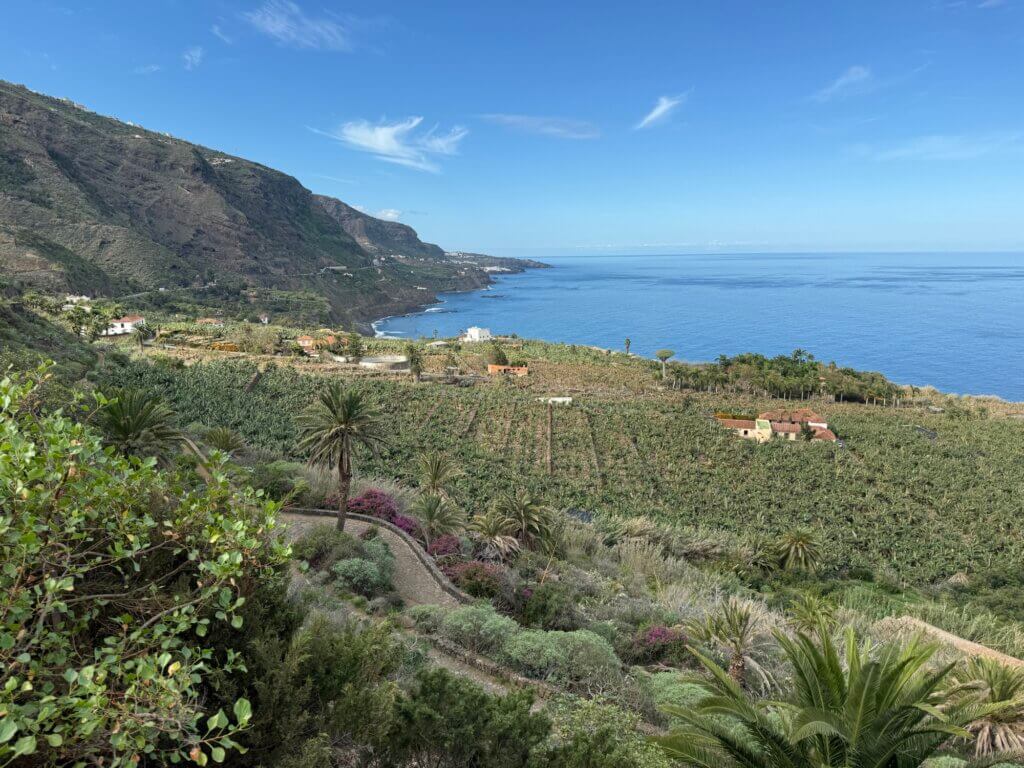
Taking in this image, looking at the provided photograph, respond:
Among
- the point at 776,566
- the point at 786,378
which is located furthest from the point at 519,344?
the point at 776,566

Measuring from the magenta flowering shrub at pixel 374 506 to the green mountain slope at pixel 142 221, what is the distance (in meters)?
73.4

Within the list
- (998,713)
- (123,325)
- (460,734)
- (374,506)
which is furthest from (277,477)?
(123,325)

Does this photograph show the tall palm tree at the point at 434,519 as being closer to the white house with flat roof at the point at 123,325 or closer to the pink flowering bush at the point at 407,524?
the pink flowering bush at the point at 407,524

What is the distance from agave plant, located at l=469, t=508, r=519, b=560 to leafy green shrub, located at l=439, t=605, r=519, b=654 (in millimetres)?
6784

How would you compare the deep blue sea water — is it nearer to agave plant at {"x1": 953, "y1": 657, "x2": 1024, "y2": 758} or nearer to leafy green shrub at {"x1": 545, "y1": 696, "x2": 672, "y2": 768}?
agave plant at {"x1": 953, "y1": 657, "x2": 1024, "y2": 758}

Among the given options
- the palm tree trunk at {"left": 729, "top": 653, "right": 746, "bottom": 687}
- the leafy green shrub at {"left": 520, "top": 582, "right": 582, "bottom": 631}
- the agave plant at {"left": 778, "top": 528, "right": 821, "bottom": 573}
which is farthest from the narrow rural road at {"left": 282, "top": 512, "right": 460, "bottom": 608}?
the agave plant at {"left": 778, "top": 528, "right": 821, "bottom": 573}

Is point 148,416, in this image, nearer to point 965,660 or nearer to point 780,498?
point 965,660

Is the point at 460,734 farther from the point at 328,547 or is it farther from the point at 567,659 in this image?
the point at 328,547

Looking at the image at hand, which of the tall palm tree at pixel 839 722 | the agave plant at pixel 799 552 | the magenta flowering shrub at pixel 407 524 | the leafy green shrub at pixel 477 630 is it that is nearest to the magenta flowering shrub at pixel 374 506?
the magenta flowering shrub at pixel 407 524

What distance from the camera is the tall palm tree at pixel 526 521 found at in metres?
20.0

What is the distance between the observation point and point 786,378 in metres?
68.1

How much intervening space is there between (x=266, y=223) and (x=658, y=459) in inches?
6687

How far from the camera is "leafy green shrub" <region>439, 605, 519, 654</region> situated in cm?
1089

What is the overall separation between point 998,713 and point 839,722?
24.9 ft
